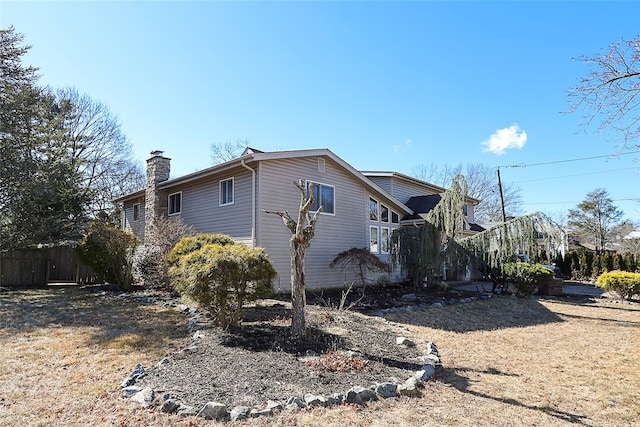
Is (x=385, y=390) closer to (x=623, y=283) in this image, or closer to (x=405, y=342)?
(x=405, y=342)

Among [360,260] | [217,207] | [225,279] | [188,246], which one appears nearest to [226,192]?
[217,207]

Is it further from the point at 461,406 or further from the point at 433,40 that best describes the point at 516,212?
the point at 461,406

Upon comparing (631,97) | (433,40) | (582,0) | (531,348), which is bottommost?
(531,348)

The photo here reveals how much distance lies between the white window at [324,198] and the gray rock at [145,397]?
29.3ft

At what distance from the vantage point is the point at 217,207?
12.1m

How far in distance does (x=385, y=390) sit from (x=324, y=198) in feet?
30.0

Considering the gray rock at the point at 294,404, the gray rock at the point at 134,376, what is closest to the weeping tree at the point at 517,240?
the gray rock at the point at 294,404

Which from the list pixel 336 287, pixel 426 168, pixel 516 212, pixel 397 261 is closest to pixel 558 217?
pixel 516 212

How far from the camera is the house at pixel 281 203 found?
10766 millimetres

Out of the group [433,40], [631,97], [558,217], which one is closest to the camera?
[631,97]

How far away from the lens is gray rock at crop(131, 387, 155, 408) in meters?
3.43

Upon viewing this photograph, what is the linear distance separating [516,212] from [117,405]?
3893cm

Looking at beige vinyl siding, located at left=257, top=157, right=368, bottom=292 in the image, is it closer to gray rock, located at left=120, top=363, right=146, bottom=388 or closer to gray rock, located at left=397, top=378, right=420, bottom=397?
gray rock, located at left=120, top=363, right=146, bottom=388

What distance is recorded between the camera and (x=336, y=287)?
12734mm
